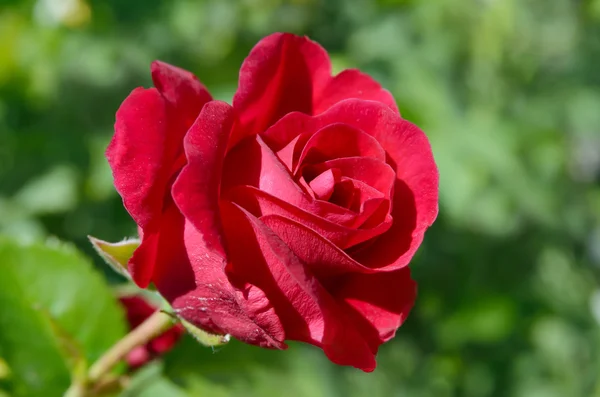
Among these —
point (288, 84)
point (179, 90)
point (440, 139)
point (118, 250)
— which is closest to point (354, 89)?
point (288, 84)

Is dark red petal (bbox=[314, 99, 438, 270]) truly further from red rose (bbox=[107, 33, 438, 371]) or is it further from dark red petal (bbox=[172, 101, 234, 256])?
dark red petal (bbox=[172, 101, 234, 256])

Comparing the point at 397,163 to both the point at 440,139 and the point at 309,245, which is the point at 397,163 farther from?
the point at 440,139

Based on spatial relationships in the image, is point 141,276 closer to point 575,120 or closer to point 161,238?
point 161,238

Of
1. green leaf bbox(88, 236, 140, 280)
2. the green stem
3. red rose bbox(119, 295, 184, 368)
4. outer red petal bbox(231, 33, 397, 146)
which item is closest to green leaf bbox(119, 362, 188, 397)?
red rose bbox(119, 295, 184, 368)

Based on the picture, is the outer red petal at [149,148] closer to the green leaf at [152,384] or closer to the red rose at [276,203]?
the red rose at [276,203]

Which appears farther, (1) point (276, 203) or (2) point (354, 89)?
(2) point (354, 89)

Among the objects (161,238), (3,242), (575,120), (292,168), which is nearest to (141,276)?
(161,238)
